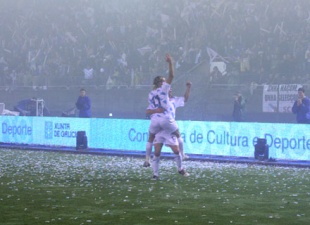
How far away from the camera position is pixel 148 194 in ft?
41.2

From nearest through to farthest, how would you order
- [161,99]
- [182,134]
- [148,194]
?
[148,194], [161,99], [182,134]

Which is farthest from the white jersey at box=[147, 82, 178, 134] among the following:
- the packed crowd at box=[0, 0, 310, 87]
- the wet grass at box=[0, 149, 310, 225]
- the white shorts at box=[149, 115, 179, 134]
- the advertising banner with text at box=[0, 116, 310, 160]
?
the packed crowd at box=[0, 0, 310, 87]

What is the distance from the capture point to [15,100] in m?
41.1

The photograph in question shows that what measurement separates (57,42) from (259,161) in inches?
1025

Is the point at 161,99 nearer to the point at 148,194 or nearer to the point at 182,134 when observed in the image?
the point at 148,194

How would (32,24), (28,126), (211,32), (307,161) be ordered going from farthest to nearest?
(32,24)
(211,32)
(28,126)
(307,161)

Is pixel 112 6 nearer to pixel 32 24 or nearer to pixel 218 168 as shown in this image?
pixel 32 24

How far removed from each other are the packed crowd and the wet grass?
48.9 feet

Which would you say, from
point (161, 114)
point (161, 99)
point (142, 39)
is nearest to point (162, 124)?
point (161, 114)

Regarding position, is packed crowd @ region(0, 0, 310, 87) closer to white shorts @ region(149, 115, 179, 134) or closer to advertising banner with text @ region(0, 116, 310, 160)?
advertising banner with text @ region(0, 116, 310, 160)

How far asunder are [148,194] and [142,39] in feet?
91.9

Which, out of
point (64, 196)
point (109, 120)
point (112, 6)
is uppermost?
point (112, 6)

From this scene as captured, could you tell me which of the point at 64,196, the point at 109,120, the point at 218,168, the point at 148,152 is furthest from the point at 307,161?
the point at 64,196

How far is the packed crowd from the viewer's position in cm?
3372
